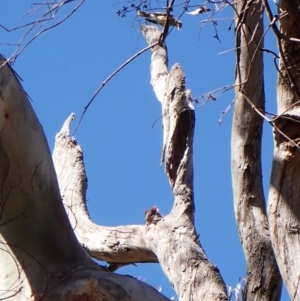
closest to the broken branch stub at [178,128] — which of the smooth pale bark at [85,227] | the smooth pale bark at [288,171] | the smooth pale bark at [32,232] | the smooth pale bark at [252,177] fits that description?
the smooth pale bark at [85,227]

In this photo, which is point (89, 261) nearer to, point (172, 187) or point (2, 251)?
point (2, 251)

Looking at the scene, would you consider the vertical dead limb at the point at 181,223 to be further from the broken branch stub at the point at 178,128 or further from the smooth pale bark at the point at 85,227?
the smooth pale bark at the point at 85,227

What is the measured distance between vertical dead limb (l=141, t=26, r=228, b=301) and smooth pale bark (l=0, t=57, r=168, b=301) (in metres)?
0.55

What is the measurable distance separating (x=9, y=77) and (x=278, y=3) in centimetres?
89

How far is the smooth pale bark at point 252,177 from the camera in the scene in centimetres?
249

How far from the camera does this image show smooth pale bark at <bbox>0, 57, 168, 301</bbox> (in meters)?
1.96

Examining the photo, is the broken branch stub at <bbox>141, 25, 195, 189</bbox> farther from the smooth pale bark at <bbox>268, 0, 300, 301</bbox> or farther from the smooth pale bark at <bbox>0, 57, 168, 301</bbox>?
the smooth pale bark at <bbox>0, 57, 168, 301</bbox>

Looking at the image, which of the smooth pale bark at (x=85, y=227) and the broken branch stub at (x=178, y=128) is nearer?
the broken branch stub at (x=178, y=128)

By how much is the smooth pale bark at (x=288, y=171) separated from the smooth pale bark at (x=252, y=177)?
33 centimetres

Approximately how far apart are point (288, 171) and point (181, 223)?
0.88 metres

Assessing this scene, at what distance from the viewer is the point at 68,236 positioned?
2.09 m

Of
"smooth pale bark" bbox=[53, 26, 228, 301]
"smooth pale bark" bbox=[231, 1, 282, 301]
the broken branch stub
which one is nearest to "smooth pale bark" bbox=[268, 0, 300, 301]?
"smooth pale bark" bbox=[231, 1, 282, 301]

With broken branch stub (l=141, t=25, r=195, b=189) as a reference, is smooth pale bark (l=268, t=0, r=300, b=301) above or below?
below

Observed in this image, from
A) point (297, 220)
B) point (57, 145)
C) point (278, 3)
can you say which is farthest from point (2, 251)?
point (57, 145)
